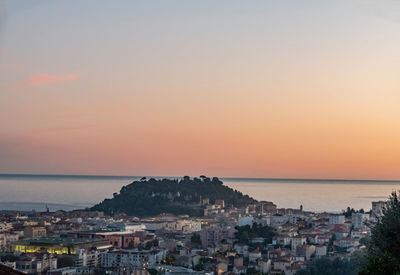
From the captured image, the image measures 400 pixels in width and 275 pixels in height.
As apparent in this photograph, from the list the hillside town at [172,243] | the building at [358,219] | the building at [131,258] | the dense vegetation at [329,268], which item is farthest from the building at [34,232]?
the dense vegetation at [329,268]

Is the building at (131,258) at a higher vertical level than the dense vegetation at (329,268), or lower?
lower

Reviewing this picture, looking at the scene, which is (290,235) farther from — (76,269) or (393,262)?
(393,262)

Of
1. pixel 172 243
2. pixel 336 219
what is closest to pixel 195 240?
pixel 172 243

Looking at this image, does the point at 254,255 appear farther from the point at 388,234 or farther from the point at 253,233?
the point at 388,234

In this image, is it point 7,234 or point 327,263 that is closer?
point 327,263

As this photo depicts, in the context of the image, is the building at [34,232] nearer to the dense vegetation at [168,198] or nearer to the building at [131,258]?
the building at [131,258]

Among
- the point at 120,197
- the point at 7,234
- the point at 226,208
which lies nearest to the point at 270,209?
the point at 226,208

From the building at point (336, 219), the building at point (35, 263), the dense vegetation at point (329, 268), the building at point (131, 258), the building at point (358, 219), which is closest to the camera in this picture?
the dense vegetation at point (329, 268)
